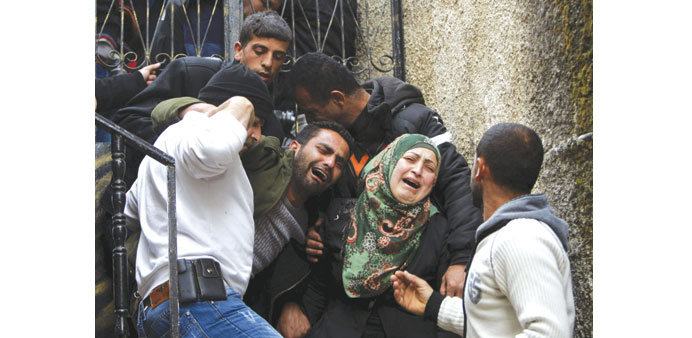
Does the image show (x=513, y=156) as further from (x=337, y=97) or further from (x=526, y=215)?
(x=337, y=97)

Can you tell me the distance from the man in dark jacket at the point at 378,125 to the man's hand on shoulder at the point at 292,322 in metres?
0.05

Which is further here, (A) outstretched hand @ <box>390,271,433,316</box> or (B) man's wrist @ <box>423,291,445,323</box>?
(A) outstretched hand @ <box>390,271,433,316</box>

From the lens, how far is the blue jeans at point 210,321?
8.30 ft

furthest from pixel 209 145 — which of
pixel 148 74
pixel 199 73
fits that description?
pixel 148 74

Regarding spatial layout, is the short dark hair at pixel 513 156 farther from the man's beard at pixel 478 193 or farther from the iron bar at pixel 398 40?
the iron bar at pixel 398 40

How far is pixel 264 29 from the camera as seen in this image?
13.8 feet

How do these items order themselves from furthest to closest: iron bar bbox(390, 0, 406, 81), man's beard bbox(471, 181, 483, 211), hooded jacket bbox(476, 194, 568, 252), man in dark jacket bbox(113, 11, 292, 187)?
iron bar bbox(390, 0, 406, 81) → man in dark jacket bbox(113, 11, 292, 187) → man's beard bbox(471, 181, 483, 211) → hooded jacket bbox(476, 194, 568, 252)

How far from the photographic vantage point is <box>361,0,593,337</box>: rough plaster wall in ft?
9.56

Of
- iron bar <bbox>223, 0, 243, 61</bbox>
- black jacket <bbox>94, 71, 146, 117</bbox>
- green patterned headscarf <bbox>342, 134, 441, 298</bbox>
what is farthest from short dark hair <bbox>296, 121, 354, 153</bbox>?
iron bar <bbox>223, 0, 243, 61</bbox>

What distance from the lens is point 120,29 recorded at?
15.9 feet

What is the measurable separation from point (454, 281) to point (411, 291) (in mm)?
206

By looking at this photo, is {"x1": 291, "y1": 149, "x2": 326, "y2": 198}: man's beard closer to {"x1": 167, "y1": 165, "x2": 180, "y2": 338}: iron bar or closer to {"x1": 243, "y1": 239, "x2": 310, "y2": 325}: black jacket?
{"x1": 243, "y1": 239, "x2": 310, "y2": 325}: black jacket

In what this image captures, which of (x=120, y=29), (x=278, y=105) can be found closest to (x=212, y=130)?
(x=278, y=105)

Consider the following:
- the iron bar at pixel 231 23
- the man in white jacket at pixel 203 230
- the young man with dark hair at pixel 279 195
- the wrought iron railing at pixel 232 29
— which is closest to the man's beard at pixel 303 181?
the young man with dark hair at pixel 279 195
